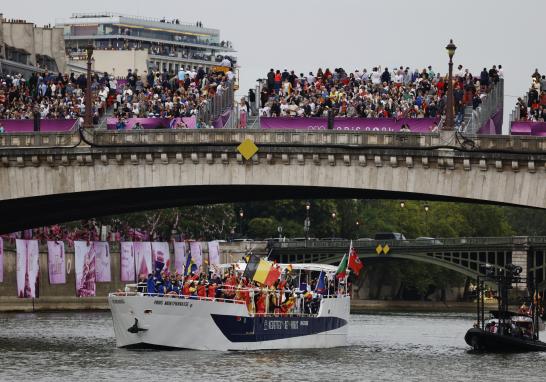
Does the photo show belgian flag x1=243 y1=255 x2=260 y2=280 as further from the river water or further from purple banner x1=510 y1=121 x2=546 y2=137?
purple banner x1=510 y1=121 x2=546 y2=137

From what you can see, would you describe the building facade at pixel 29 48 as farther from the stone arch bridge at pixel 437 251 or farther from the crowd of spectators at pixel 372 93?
the crowd of spectators at pixel 372 93

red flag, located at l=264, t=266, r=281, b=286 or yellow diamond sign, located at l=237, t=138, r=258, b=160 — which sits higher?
yellow diamond sign, located at l=237, t=138, r=258, b=160

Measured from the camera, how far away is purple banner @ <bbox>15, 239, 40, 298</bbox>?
130 meters

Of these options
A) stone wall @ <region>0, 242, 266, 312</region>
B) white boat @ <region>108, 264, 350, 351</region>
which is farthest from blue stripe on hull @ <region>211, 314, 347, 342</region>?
stone wall @ <region>0, 242, 266, 312</region>

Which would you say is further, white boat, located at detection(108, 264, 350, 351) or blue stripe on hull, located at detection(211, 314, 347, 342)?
blue stripe on hull, located at detection(211, 314, 347, 342)

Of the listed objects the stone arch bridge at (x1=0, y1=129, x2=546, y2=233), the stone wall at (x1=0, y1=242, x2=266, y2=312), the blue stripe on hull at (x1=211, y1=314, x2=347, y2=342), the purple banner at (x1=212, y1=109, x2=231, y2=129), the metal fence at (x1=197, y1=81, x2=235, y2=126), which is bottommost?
the stone wall at (x1=0, y1=242, x2=266, y2=312)

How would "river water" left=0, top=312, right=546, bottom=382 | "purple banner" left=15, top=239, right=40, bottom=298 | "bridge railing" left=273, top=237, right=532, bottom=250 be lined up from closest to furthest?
"river water" left=0, top=312, right=546, bottom=382 < "purple banner" left=15, top=239, right=40, bottom=298 < "bridge railing" left=273, top=237, right=532, bottom=250

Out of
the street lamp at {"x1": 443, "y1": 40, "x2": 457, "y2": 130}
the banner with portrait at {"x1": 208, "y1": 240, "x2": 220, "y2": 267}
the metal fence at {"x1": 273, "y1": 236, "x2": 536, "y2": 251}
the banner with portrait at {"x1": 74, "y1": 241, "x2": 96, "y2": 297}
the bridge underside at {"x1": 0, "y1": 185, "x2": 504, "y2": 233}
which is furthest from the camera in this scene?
the banner with portrait at {"x1": 208, "y1": 240, "x2": 220, "y2": 267}

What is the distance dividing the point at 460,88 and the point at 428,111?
1837 millimetres

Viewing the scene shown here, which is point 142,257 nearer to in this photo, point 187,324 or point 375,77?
point 375,77

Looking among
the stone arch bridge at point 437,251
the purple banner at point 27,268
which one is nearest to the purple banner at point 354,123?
the purple banner at point 27,268

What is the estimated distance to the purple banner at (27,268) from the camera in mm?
130250

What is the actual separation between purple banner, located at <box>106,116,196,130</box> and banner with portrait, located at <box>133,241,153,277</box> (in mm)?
54698

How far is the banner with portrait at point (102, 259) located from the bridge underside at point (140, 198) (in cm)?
3333
